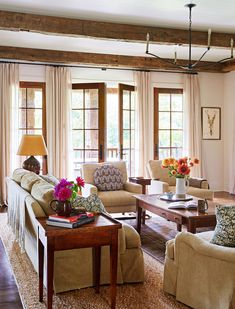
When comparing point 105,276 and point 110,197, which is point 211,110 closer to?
point 110,197

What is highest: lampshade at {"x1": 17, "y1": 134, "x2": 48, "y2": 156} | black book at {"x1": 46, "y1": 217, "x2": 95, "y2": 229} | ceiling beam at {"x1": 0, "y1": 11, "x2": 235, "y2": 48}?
ceiling beam at {"x1": 0, "y1": 11, "x2": 235, "y2": 48}

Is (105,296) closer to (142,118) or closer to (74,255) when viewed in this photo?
(74,255)

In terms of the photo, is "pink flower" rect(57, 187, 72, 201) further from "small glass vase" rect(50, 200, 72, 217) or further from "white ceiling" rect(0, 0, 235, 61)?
"white ceiling" rect(0, 0, 235, 61)

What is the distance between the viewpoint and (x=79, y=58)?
7.39 metres

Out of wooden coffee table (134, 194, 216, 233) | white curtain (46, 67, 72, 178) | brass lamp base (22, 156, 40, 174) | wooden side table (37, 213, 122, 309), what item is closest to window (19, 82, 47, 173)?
white curtain (46, 67, 72, 178)

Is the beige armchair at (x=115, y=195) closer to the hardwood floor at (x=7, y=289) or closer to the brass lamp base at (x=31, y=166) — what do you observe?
the brass lamp base at (x=31, y=166)

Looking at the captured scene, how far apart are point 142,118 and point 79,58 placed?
181cm

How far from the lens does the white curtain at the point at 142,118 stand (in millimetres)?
8203

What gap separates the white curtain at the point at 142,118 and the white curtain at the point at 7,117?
244cm

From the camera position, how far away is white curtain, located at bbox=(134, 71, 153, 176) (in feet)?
26.9

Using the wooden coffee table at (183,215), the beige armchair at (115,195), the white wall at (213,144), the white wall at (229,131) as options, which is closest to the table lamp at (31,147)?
the beige armchair at (115,195)

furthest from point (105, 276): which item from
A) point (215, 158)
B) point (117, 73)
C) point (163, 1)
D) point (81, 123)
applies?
point (215, 158)

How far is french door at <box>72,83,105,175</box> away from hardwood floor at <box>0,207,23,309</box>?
3.95 metres

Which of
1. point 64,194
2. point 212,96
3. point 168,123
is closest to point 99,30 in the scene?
point 64,194
